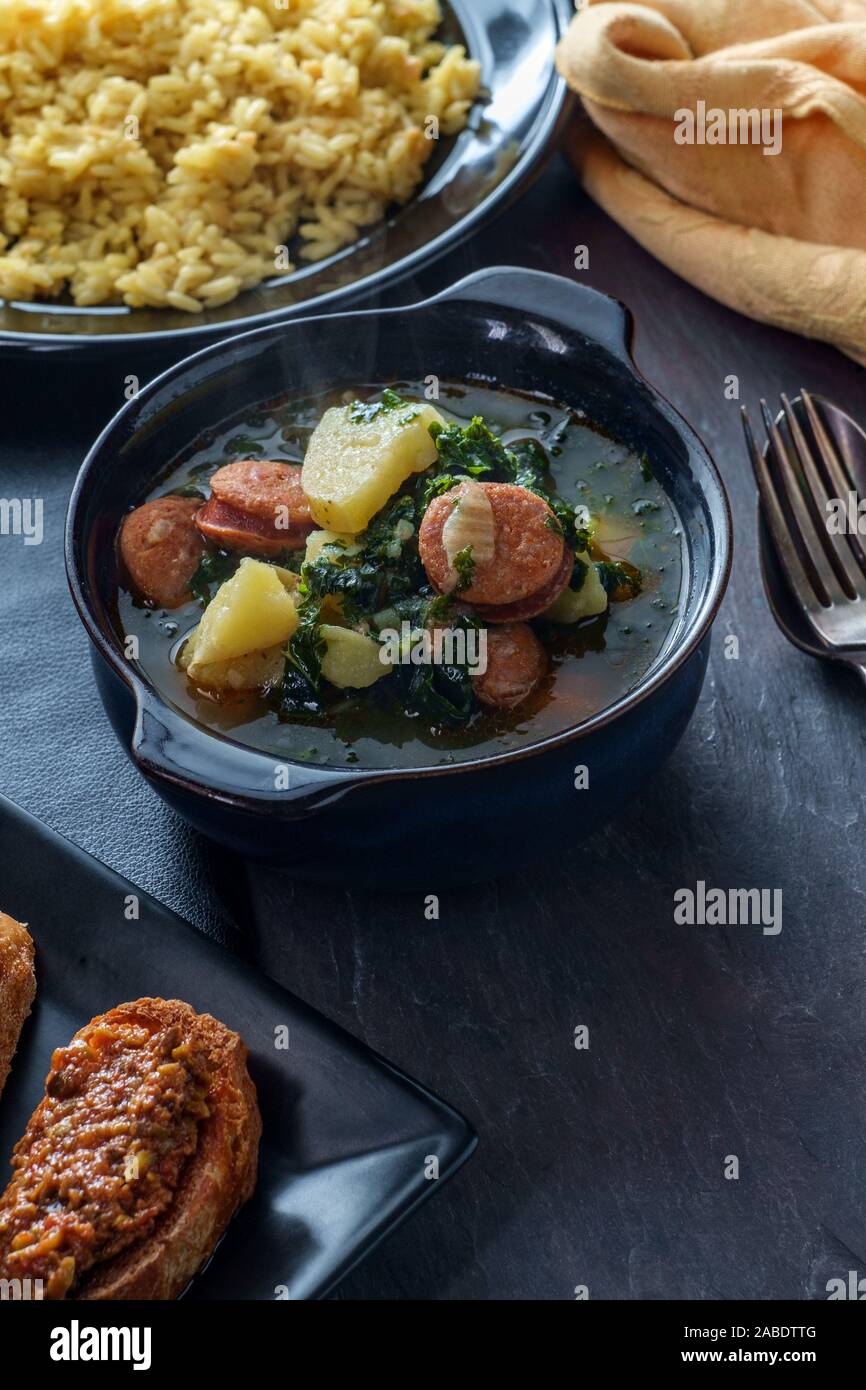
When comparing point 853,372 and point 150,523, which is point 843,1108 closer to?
point 150,523

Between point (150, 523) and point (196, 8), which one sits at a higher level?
point (196, 8)

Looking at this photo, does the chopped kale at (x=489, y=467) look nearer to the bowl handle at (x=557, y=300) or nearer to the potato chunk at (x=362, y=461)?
the potato chunk at (x=362, y=461)

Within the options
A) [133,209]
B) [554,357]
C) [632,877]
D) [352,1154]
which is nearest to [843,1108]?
[632,877]

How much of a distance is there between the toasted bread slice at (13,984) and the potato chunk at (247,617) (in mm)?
558

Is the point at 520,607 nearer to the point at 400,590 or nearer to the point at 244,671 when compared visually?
the point at 400,590

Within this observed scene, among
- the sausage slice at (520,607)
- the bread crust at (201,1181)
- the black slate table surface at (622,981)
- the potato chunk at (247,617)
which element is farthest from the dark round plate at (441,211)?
the bread crust at (201,1181)

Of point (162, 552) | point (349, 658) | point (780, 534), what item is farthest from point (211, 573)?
point (780, 534)

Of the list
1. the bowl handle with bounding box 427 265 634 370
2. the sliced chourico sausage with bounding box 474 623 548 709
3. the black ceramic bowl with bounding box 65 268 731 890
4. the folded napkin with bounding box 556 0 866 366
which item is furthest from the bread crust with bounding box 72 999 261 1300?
the folded napkin with bounding box 556 0 866 366

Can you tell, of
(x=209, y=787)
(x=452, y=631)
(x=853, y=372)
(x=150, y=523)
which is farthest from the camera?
(x=853, y=372)

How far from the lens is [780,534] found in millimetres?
3047

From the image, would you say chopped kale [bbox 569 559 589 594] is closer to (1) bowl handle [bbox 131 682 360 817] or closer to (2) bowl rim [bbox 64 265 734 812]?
(2) bowl rim [bbox 64 265 734 812]

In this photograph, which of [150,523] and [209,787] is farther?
[150,523]

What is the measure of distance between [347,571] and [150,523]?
43 centimetres

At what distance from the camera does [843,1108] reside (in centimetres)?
233
